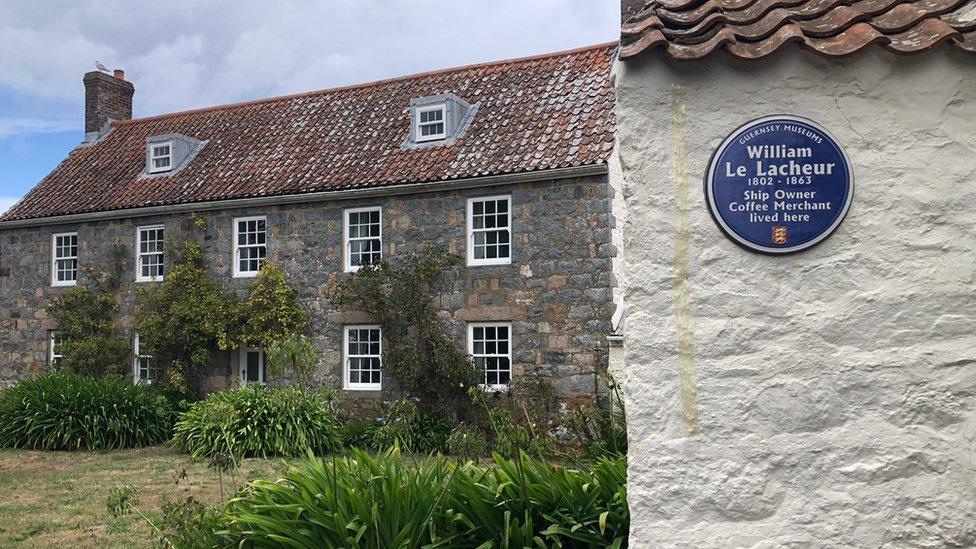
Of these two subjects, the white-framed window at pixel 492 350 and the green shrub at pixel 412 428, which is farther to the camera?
the white-framed window at pixel 492 350

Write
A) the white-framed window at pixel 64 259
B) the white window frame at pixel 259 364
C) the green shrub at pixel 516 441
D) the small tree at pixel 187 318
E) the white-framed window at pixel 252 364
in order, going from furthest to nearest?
the white-framed window at pixel 64 259, the white-framed window at pixel 252 364, the white window frame at pixel 259 364, the small tree at pixel 187 318, the green shrub at pixel 516 441

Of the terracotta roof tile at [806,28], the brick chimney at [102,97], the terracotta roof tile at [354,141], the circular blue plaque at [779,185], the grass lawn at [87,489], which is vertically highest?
the brick chimney at [102,97]

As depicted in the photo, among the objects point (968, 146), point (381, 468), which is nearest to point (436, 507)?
point (381, 468)

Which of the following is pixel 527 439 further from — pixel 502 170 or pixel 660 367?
pixel 502 170

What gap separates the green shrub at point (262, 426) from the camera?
15453mm

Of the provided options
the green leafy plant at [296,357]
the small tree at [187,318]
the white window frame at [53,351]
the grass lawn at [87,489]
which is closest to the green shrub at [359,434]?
the grass lawn at [87,489]

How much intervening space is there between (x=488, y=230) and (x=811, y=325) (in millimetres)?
12829

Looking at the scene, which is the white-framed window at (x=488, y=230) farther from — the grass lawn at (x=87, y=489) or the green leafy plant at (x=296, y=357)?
the grass lawn at (x=87, y=489)

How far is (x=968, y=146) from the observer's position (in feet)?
14.3

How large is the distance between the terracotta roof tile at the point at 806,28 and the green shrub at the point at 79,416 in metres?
15.8

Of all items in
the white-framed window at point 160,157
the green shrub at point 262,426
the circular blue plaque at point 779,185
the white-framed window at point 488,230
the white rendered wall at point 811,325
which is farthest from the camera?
the white-framed window at point 160,157

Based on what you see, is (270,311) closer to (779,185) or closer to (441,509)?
(441,509)

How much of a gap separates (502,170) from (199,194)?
7.70 metres

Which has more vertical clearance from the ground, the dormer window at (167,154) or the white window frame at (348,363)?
the dormer window at (167,154)
